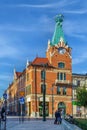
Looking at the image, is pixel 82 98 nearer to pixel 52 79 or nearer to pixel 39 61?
pixel 52 79

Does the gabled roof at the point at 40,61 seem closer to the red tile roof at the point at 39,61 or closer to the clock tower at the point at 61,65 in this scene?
the red tile roof at the point at 39,61

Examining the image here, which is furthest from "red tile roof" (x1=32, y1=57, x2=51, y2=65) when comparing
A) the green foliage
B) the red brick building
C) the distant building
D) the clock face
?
the green foliage

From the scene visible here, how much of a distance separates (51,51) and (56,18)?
9707mm

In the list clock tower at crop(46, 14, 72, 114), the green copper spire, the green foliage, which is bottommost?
the green foliage

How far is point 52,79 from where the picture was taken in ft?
319

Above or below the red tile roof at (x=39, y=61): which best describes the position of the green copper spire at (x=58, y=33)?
above

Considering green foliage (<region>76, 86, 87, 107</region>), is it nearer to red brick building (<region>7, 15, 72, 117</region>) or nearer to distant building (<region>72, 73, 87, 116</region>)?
red brick building (<region>7, 15, 72, 117</region>)

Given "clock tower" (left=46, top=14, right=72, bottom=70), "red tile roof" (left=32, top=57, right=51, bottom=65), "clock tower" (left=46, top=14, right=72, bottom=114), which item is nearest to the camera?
"red tile roof" (left=32, top=57, right=51, bottom=65)

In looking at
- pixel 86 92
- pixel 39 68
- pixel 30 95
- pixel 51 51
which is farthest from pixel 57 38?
pixel 86 92

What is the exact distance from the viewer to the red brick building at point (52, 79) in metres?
94.6

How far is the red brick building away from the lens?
94.6 metres

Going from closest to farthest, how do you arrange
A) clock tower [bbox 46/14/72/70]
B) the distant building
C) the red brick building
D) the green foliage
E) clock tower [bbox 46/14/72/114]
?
the green foliage → the red brick building → clock tower [bbox 46/14/72/114] → clock tower [bbox 46/14/72/70] → the distant building

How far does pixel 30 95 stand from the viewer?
314 feet

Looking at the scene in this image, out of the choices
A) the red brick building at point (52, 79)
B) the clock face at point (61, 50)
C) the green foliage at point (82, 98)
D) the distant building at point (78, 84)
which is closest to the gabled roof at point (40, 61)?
the red brick building at point (52, 79)
